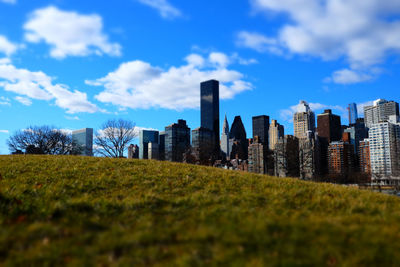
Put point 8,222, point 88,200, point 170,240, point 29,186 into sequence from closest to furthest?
point 170,240 < point 8,222 < point 88,200 < point 29,186

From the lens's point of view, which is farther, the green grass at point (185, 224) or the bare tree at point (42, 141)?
the bare tree at point (42, 141)

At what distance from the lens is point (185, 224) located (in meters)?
7.18

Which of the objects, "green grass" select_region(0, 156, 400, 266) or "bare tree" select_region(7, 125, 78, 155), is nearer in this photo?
"green grass" select_region(0, 156, 400, 266)

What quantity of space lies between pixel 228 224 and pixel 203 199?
2.48 m

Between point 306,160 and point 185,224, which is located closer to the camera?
point 185,224

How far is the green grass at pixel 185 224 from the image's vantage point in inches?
219

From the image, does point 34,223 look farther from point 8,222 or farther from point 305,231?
point 305,231

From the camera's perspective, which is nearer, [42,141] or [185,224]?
[185,224]

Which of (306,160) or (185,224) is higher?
(185,224)

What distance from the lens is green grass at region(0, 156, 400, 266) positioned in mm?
5574

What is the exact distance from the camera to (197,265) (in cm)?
522

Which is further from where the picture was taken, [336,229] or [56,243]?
[336,229]

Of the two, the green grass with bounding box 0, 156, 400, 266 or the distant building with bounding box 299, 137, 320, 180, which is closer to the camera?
the green grass with bounding box 0, 156, 400, 266

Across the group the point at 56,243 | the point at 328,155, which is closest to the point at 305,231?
the point at 56,243
